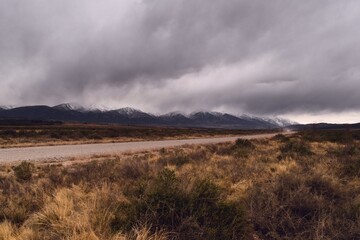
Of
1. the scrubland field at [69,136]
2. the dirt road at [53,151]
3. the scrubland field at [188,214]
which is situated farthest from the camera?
the scrubland field at [69,136]

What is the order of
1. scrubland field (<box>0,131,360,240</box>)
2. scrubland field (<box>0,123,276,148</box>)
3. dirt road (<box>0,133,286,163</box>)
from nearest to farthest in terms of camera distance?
scrubland field (<box>0,131,360,240</box>)
dirt road (<box>0,133,286,163</box>)
scrubland field (<box>0,123,276,148</box>)

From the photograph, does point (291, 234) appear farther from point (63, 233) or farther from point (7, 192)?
point (7, 192)

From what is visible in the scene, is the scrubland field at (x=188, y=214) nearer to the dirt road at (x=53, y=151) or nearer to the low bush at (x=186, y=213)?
the low bush at (x=186, y=213)

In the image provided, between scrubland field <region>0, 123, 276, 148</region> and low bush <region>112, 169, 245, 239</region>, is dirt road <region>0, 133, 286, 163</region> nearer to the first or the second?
scrubland field <region>0, 123, 276, 148</region>

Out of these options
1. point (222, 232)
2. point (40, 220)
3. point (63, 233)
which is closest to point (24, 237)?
point (63, 233)

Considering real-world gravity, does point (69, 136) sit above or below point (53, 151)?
above

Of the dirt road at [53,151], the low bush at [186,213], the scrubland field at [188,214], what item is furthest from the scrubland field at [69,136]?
the low bush at [186,213]

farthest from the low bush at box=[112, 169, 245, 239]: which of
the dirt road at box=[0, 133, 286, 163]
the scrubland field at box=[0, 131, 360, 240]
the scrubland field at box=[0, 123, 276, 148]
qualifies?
Result: the scrubland field at box=[0, 123, 276, 148]

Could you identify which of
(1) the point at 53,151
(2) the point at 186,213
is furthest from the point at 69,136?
(2) the point at 186,213

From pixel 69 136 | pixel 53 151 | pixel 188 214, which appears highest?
pixel 69 136

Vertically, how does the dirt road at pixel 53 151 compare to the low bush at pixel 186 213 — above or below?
below

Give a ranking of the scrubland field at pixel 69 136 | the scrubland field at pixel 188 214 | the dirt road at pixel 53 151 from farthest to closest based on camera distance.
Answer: the scrubland field at pixel 69 136, the dirt road at pixel 53 151, the scrubland field at pixel 188 214

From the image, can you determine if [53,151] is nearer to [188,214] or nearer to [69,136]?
[188,214]

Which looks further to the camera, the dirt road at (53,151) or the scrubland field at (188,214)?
the dirt road at (53,151)
